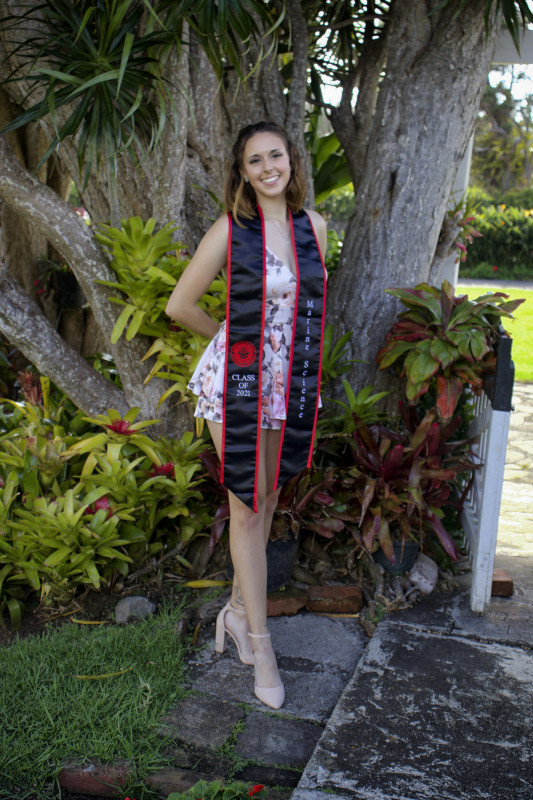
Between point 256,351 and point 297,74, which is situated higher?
point 297,74

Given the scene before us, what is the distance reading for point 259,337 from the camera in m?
2.29

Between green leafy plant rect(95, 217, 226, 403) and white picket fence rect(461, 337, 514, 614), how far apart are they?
3.92 ft

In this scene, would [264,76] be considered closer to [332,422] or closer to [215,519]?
[332,422]

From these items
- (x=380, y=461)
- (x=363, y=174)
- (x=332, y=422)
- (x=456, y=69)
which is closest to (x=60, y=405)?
(x=332, y=422)

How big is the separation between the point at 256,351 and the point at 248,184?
569mm

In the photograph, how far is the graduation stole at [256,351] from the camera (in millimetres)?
2258

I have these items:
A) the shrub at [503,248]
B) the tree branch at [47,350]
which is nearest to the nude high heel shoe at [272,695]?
the tree branch at [47,350]

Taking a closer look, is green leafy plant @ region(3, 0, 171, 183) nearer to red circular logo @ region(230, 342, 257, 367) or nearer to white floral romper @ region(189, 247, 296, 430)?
white floral romper @ region(189, 247, 296, 430)

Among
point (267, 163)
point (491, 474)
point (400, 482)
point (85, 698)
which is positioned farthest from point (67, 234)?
point (491, 474)

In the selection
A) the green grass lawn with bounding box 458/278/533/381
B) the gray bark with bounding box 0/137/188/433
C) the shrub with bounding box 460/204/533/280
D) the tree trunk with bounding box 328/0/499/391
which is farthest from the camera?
the shrub with bounding box 460/204/533/280

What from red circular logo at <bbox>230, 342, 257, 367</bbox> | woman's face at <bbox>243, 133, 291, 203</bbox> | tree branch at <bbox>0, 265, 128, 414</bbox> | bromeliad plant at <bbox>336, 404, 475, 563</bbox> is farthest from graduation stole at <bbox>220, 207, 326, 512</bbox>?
tree branch at <bbox>0, 265, 128, 414</bbox>

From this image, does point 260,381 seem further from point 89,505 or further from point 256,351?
point 89,505

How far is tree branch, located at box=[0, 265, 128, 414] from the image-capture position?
3.21 m

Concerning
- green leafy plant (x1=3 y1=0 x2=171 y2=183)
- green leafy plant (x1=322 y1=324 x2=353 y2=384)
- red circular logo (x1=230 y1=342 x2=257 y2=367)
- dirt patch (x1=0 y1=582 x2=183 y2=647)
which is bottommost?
dirt patch (x1=0 y1=582 x2=183 y2=647)
